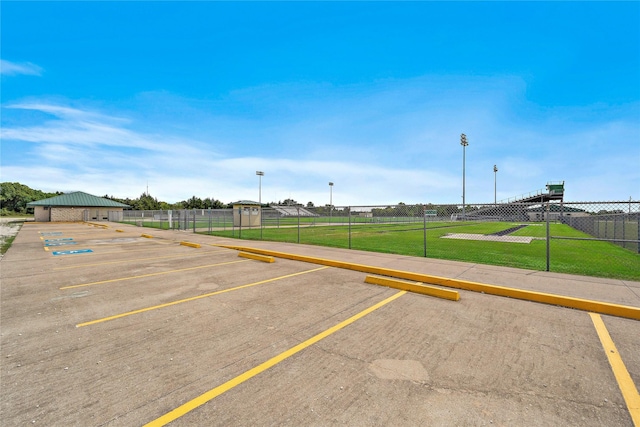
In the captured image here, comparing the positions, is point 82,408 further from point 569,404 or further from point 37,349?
point 569,404

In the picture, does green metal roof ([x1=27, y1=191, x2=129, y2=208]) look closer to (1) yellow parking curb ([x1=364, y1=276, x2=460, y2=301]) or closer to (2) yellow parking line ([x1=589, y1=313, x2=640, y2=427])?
(1) yellow parking curb ([x1=364, y1=276, x2=460, y2=301])

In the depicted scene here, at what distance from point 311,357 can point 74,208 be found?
65.7 m

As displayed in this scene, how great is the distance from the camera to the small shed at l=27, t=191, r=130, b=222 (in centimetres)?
4966

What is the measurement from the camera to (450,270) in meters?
7.97

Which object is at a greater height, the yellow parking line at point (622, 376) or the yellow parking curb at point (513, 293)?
the yellow parking curb at point (513, 293)

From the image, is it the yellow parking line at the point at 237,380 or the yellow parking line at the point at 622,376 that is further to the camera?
the yellow parking line at the point at 622,376

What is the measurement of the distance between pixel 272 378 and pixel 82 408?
5.36 feet

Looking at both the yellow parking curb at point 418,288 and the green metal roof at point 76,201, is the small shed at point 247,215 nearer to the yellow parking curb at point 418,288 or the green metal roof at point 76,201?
the yellow parking curb at point 418,288

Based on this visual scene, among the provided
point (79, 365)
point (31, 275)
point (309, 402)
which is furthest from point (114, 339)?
point (31, 275)

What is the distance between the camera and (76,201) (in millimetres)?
53500

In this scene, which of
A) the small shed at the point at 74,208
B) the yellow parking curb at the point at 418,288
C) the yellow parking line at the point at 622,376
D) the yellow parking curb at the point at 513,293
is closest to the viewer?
the yellow parking line at the point at 622,376

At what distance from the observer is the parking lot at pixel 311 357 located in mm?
2543

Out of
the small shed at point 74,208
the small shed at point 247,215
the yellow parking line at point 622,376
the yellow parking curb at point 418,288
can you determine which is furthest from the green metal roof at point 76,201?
the yellow parking line at point 622,376

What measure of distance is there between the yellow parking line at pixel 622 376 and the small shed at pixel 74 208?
6069 centimetres
